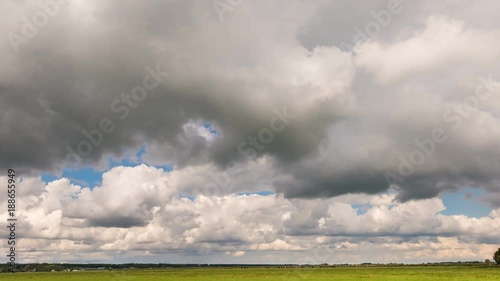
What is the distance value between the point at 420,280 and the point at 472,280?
848cm

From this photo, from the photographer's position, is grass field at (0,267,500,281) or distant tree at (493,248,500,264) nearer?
grass field at (0,267,500,281)

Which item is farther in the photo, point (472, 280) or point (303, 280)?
point (303, 280)

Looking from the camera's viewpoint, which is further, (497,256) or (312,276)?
(497,256)

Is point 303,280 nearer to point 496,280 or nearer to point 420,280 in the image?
point 420,280

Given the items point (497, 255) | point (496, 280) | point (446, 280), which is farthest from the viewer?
point (497, 255)

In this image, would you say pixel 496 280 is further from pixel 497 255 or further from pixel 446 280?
pixel 497 255

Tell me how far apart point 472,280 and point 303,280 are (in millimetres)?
28420

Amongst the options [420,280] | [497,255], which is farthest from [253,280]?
[497,255]

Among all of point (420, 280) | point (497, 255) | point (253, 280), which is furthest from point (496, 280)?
point (497, 255)

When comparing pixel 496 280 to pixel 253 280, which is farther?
pixel 253 280

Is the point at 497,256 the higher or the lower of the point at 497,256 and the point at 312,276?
the lower

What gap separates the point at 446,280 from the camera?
71438mm

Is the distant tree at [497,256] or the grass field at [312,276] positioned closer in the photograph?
the grass field at [312,276]

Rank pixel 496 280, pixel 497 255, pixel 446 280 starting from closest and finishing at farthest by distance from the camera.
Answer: pixel 496 280 → pixel 446 280 → pixel 497 255
